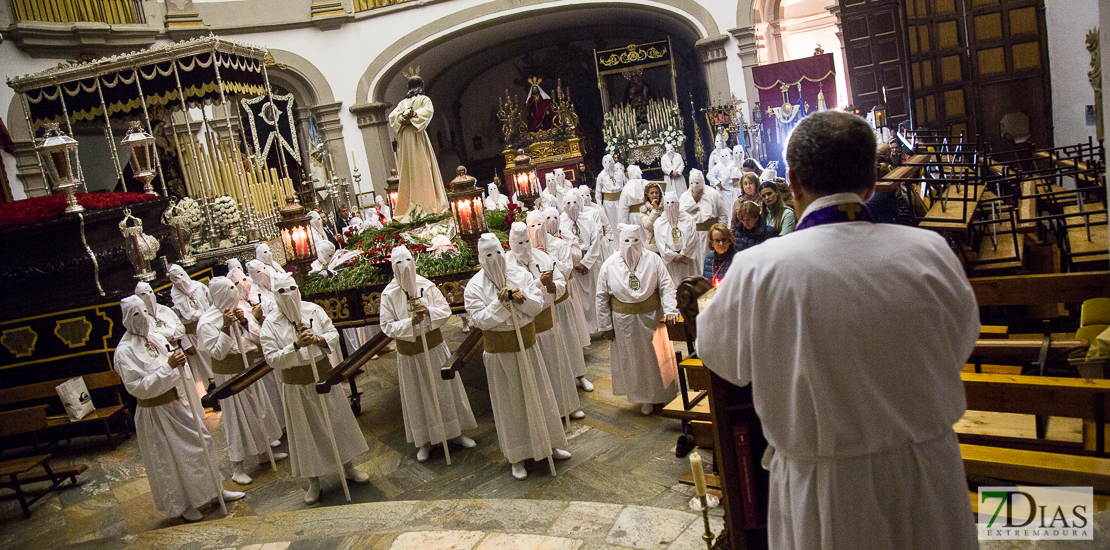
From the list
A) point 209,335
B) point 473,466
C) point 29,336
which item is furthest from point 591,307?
point 29,336

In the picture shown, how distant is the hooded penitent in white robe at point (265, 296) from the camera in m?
7.53

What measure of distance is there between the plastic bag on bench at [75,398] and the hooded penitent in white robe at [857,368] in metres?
8.32

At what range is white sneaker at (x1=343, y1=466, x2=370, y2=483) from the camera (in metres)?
6.50

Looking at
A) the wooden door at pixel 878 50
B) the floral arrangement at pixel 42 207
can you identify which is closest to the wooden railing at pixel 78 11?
the floral arrangement at pixel 42 207

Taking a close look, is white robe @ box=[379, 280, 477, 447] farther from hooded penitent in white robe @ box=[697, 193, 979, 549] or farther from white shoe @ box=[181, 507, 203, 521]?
hooded penitent in white robe @ box=[697, 193, 979, 549]

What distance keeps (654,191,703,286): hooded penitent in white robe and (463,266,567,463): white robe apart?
9.61 ft

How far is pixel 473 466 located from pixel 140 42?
44.3 ft

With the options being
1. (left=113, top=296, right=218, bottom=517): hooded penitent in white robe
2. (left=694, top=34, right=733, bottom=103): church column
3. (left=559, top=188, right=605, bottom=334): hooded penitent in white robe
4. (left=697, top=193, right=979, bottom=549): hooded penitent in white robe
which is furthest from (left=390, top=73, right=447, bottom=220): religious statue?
(left=694, top=34, right=733, bottom=103): church column

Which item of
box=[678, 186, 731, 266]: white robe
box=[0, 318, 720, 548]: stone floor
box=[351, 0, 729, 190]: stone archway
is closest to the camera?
box=[0, 318, 720, 548]: stone floor

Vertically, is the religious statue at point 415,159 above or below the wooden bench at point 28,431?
above

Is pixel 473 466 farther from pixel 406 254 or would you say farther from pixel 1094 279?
pixel 1094 279

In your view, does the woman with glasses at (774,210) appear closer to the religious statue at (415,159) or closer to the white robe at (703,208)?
the white robe at (703,208)

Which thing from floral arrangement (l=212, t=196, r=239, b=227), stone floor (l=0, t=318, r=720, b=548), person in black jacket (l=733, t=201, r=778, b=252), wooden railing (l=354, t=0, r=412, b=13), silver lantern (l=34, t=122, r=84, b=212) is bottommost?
stone floor (l=0, t=318, r=720, b=548)

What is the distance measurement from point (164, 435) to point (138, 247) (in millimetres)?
3419
